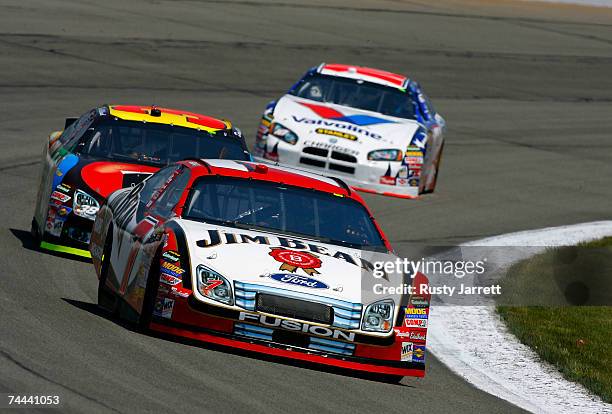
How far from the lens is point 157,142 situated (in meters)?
12.5

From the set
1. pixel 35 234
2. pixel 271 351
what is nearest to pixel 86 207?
pixel 35 234

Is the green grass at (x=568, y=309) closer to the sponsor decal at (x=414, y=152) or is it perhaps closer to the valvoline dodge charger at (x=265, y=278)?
the valvoline dodge charger at (x=265, y=278)

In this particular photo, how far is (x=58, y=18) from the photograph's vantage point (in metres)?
30.9

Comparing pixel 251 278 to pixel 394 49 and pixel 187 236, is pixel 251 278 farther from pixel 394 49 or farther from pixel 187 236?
pixel 394 49

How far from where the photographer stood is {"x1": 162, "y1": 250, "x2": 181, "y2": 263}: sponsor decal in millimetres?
8440


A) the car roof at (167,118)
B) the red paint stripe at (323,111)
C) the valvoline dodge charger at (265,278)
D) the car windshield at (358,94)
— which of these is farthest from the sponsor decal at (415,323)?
the car windshield at (358,94)

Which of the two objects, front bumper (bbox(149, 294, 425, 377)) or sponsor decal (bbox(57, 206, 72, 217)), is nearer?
front bumper (bbox(149, 294, 425, 377))

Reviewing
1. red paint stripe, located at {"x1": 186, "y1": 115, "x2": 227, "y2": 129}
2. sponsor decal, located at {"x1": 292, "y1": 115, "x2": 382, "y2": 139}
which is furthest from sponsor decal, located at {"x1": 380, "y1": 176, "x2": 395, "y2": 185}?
red paint stripe, located at {"x1": 186, "y1": 115, "x2": 227, "y2": 129}

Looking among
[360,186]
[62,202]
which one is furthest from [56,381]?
[360,186]

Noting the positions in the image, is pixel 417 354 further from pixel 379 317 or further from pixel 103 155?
pixel 103 155

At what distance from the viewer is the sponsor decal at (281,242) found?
342 inches

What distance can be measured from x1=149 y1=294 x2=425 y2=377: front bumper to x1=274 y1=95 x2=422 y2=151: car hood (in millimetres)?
8977

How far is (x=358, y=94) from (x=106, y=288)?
389 inches

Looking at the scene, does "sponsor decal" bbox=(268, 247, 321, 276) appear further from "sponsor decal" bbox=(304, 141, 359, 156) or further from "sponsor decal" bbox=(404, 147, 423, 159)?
"sponsor decal" bbox=(404, 147, 423, 159)
